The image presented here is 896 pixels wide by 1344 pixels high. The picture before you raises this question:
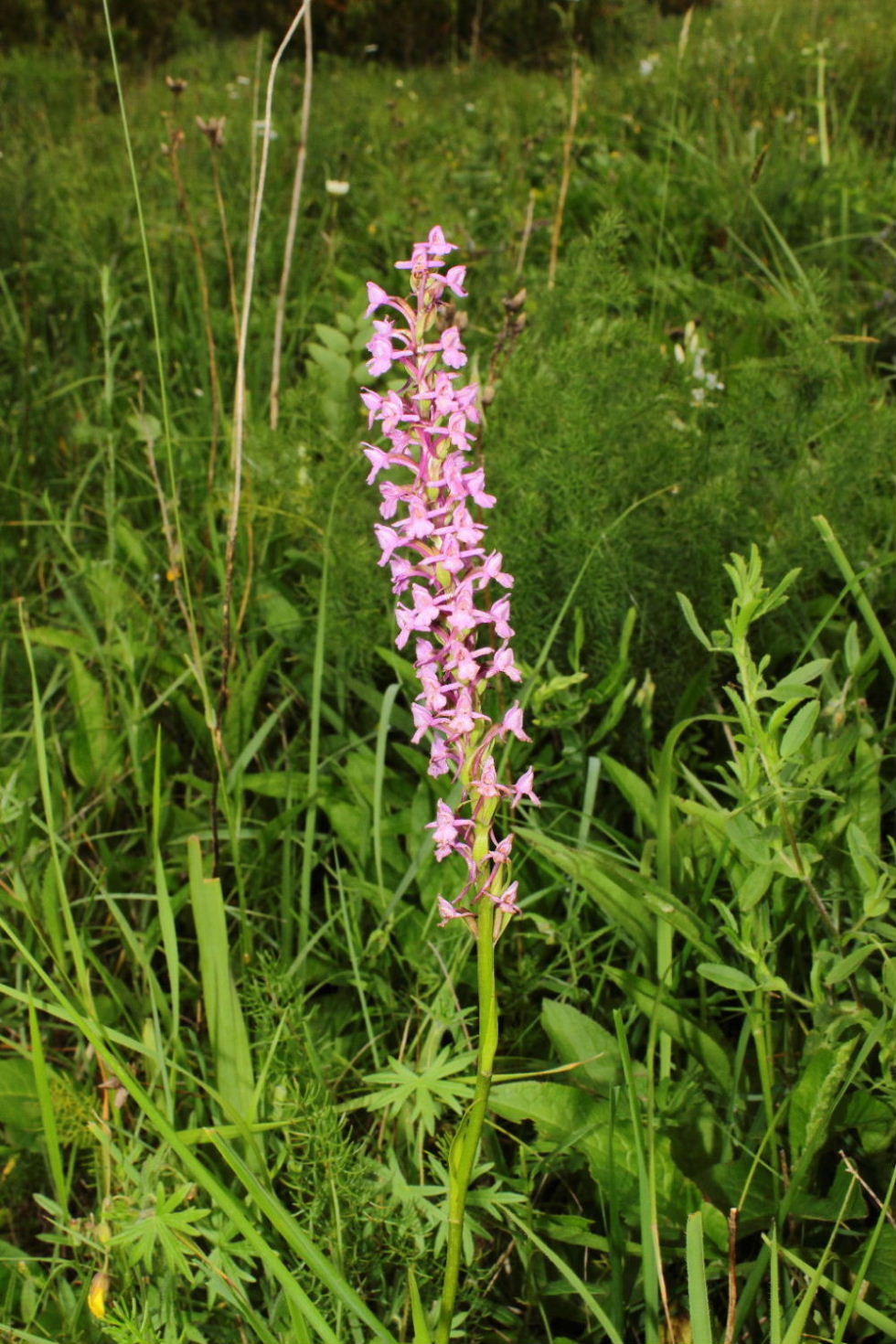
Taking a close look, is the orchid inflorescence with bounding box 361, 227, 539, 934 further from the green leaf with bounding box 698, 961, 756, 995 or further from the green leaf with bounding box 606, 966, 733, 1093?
the green leaf with bounding box 606, 966, 733, 1093

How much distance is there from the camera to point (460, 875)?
5.87ft

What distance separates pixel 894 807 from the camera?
5.63 feet

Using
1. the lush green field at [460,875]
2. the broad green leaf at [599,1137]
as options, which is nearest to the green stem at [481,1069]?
the lush green field at [460,875]

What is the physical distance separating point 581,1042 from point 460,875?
0.36m

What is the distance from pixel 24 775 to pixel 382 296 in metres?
1.35

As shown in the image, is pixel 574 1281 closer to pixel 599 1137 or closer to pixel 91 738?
pixel 599 1137

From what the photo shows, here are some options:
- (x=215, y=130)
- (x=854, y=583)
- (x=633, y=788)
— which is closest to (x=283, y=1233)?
(x=633, y=788)

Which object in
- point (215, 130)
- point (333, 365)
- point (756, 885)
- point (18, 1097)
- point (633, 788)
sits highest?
point (215, 130)

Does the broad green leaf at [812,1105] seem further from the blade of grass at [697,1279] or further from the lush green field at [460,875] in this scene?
the blade of grass at [697,1279]

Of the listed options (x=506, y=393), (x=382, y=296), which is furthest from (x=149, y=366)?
(x=382, y=296)

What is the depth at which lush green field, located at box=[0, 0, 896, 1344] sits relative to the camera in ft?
4.56

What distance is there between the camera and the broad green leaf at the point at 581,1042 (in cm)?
152

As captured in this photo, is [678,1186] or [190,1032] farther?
[190,1032]

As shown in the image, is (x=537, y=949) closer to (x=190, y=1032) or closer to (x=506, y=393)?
(x=190, y=1032)
